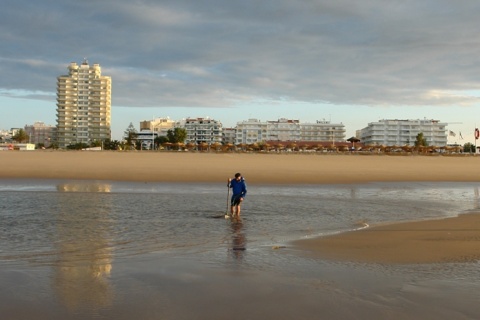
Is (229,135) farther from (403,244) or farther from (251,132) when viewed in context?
(403,244)

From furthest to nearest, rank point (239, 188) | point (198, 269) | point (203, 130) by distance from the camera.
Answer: point (203, 130), point (239, 188), point (198, 269)

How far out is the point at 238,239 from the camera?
11.1m

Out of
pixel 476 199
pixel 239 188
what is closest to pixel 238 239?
pixel 239 188

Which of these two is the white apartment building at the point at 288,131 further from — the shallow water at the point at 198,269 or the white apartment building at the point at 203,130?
the shallow water at the point at 198,269

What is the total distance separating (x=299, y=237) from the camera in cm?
1138

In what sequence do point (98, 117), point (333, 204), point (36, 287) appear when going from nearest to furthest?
point (36, 287) → point (333, 204) → point (98, 117)

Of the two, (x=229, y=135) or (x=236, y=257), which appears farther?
(x=229, y=135)

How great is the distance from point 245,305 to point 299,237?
18.0 ft

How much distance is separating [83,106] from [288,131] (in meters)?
72.1

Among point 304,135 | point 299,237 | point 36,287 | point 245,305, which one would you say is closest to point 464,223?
point 299,237

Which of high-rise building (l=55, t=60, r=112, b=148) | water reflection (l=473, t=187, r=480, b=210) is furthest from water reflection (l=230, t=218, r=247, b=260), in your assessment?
high-rise building (l=55, t=60, r=112, b=148)

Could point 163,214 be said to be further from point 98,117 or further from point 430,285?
point 98,117

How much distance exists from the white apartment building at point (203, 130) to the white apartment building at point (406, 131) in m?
56.1

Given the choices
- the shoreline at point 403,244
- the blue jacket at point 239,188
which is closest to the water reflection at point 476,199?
the shoreline at point 403,244
